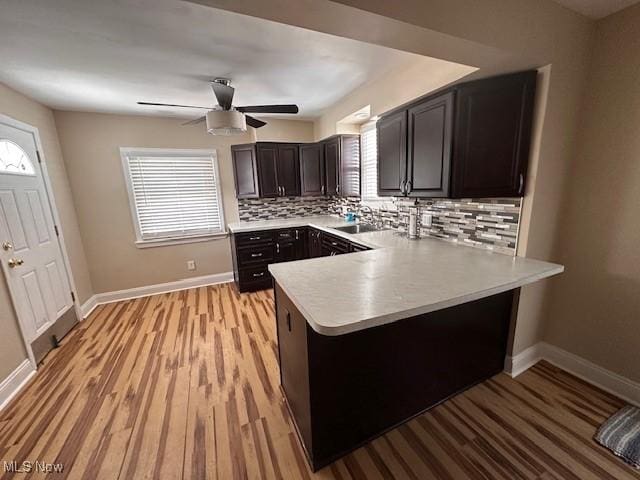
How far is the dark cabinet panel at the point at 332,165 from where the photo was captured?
352 cm

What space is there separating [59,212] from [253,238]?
86.9 inches

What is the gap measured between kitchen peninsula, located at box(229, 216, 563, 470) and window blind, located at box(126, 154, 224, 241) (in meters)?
2.83

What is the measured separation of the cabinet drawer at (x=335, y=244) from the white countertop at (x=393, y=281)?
76 cm

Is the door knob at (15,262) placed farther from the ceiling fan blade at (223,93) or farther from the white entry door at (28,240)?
the ceiling fan blade at (223,93)

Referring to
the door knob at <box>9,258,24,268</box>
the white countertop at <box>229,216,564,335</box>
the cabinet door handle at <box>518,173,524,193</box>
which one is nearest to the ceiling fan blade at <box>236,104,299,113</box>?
the white countertop at <box>229,216,564,335</box>

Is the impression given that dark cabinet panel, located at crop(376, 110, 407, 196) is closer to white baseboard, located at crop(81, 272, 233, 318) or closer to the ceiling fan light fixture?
the ceiling fan light fixture

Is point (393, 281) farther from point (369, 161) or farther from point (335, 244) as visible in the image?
point (369, 161)

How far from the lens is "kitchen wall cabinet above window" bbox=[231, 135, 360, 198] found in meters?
3.73

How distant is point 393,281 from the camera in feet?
4.66

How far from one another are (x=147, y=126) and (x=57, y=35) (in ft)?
6.64

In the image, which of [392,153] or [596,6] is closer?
[596,6]

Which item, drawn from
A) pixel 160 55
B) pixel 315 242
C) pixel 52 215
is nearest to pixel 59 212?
pixel 52 215

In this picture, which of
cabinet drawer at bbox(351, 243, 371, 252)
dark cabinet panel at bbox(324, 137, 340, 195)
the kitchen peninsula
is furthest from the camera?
dark cabinet panel at bbox(324, 137, 340, 195)

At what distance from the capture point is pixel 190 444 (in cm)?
150
